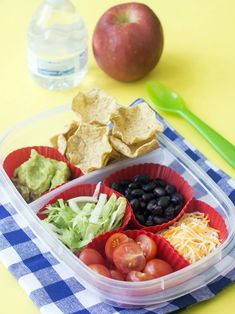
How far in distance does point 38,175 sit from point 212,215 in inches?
13.5

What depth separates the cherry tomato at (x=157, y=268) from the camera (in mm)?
1202

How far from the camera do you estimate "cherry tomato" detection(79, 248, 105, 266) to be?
1.22 metres

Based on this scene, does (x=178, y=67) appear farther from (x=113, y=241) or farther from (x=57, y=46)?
(x=113, y=241)

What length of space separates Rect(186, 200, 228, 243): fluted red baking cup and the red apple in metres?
0.46

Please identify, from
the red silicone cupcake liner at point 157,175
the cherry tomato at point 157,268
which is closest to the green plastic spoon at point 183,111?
the red silicone cupcake liner at point 157,175

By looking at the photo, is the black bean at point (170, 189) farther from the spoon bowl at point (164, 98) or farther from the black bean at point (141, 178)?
the spoon bowl at point (164, 98)

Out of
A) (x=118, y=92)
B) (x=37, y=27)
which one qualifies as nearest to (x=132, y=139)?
(x=118, y=92)

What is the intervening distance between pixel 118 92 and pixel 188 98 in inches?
6.6

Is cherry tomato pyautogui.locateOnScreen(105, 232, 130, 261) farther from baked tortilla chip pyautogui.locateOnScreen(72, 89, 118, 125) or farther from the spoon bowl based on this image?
the spoon bowl

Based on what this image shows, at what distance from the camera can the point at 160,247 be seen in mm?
1263

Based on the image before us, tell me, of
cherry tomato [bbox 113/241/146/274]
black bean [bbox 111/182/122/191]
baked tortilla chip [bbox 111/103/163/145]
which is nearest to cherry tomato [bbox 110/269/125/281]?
cherry tomato [bbox 113/241/146/274]

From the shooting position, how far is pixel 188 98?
5.62ft

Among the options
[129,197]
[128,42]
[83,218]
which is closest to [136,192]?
[129,197]

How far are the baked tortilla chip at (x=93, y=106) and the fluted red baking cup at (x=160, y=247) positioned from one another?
1.03ft
